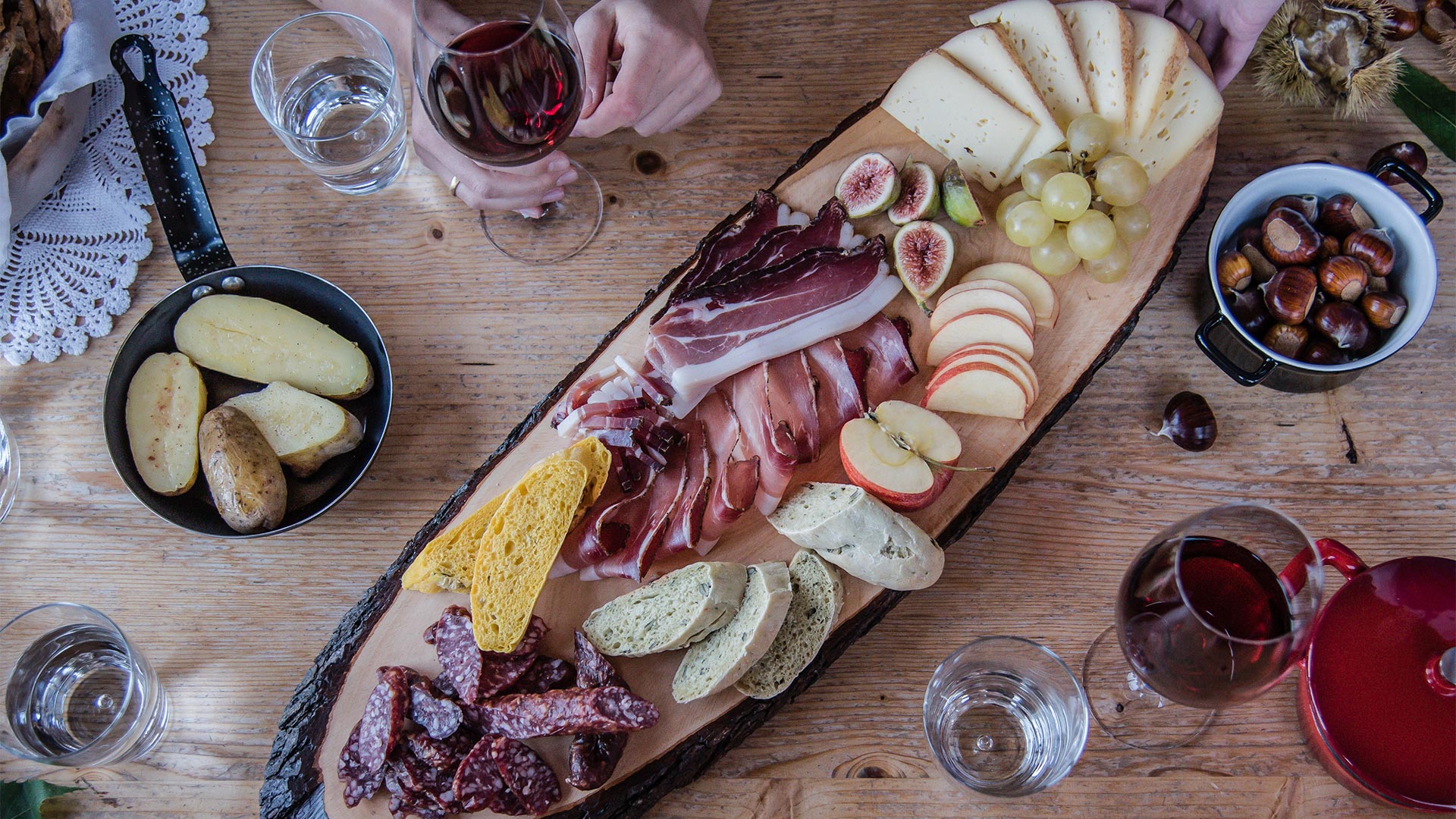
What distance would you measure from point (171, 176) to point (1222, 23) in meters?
2.01

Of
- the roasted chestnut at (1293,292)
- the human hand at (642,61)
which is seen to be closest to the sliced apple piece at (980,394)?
the roasted chestnut at (1293,292)

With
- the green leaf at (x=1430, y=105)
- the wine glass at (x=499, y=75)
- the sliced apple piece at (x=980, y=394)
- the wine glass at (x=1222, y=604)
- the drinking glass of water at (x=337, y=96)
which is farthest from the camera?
the green leaf at (x=1430, y=105)

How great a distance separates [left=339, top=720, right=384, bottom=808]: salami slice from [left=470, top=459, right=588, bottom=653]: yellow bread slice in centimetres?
27

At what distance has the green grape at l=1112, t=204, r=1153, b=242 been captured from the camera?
160 centimetres

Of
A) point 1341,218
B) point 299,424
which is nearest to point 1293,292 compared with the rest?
point 1341,218

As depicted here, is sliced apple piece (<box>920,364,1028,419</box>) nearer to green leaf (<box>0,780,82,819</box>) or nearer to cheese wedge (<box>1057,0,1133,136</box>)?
cheese wedge (<box>1057,0,1133,136</box>)

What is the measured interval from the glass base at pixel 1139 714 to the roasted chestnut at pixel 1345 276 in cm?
71

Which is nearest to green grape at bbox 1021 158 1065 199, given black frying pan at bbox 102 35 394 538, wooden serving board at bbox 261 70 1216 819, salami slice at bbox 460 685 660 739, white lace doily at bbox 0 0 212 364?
wooden serving board at bbox 261 70 1216 819

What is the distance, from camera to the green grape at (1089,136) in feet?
5.15

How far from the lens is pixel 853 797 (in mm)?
1614

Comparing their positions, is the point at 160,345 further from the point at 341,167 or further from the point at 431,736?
the point at 431,736

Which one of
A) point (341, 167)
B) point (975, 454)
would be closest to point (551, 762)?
point (975, 454)

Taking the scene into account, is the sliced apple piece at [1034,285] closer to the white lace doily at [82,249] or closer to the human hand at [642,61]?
the human hand at [642,61]

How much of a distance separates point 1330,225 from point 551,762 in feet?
5.40
